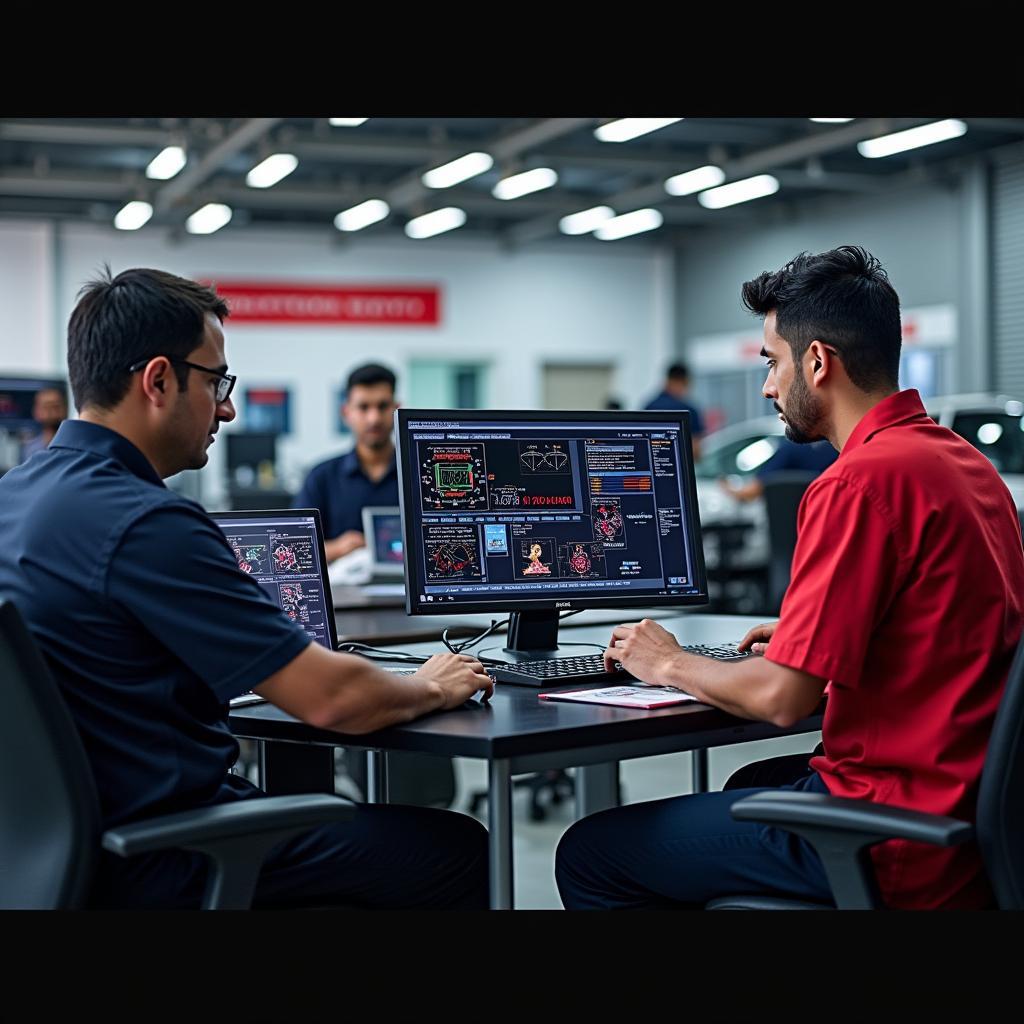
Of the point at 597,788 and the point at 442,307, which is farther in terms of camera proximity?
the point at 442,307

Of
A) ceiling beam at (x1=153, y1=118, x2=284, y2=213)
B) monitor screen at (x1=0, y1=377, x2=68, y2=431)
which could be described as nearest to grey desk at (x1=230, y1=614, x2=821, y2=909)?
monitor screen at (x1=0, y1=377, x2=68, y2=431)

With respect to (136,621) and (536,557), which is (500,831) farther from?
(536,557)

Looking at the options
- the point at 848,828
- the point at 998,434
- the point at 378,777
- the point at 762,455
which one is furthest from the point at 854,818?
the point at 762,455

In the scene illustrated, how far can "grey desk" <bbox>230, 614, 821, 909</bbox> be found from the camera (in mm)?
1879

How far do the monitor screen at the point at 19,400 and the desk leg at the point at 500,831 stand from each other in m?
3.90

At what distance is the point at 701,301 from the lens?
52.4ft

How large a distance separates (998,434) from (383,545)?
218 inches

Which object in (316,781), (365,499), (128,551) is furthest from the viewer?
(365,499)

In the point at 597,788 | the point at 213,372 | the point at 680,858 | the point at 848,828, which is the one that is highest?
the point at 213,372

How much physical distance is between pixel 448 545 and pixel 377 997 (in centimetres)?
83

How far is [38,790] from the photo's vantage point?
1.67 meters

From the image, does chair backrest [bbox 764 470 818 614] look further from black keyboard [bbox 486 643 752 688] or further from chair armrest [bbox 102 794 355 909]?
chair armrest [bbox 102 794 355 909]
